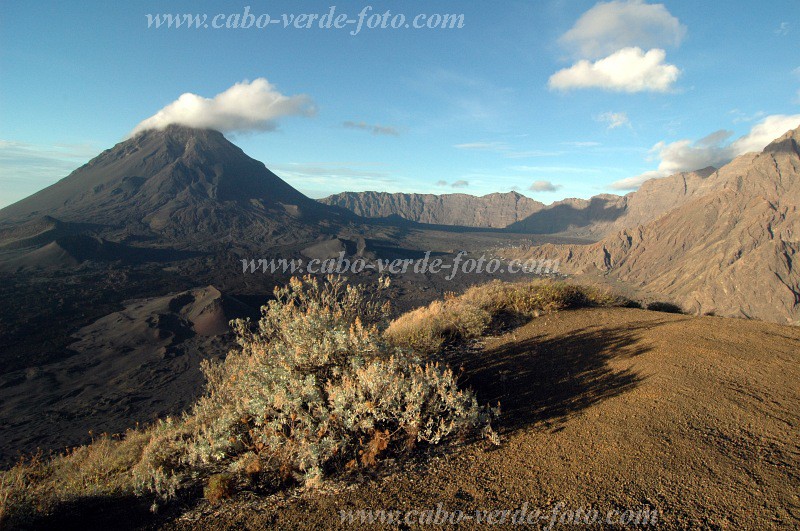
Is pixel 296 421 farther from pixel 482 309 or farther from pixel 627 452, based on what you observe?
pixel 482 309

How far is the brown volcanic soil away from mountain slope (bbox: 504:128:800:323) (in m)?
58.0

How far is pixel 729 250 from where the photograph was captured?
84.9 metres

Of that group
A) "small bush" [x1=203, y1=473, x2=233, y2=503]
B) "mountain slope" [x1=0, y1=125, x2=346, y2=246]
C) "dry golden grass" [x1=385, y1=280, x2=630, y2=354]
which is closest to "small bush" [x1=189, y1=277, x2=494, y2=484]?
"small bush" [x1=203, y1=473, x2=233, y2=503]

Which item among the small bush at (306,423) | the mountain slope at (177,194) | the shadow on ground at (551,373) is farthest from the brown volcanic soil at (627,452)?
the mountain slope at (177,194)

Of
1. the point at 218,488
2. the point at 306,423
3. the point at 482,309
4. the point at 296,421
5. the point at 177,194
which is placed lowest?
the point at 218,488

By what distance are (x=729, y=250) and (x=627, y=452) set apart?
10771cm

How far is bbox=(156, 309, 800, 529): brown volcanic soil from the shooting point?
9.64 ft

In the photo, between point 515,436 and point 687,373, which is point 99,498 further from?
point 687,373

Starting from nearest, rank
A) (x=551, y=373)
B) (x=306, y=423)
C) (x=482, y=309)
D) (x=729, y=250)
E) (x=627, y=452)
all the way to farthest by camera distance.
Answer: (x=627, y=452), (x=306, y=423), (x=551, y=373), (x=482, y=309), (x=729, y=250)

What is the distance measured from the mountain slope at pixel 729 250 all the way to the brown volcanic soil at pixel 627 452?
190 ft

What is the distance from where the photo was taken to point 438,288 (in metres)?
64.4

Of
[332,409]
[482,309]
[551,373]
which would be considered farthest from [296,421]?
[482,309]

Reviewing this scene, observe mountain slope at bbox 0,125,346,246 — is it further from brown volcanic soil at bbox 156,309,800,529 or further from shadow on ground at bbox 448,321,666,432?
brown volcanic soil at bbox 156,309,800,529

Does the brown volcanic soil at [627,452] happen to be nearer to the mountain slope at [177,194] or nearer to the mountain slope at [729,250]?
the mountain slope at [729,250]
